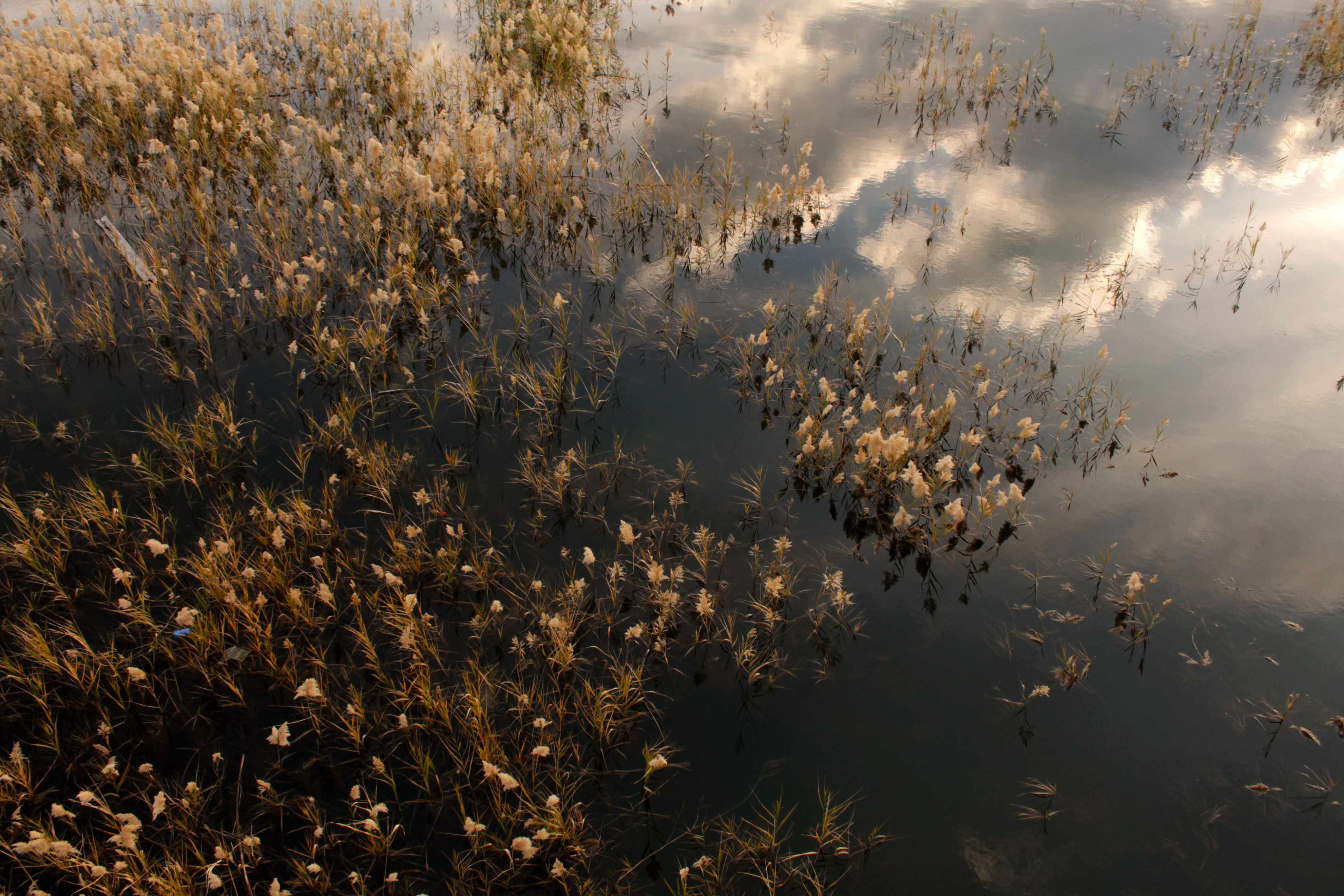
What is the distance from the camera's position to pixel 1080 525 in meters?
4.50

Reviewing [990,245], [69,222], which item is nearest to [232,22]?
[69,222]

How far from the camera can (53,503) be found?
4125 mm

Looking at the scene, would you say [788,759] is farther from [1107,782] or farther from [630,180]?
[630,180]

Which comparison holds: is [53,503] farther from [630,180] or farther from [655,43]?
[655,43]

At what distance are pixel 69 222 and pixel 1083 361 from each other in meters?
9.27

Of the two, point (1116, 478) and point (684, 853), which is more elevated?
point (1116, 478)

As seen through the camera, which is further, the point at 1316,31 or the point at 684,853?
the point at 1316,31

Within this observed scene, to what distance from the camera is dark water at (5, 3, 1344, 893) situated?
315cm

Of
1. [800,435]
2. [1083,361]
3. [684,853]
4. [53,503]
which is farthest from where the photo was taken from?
[1083,361]

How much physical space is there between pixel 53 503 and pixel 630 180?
581 centimetres

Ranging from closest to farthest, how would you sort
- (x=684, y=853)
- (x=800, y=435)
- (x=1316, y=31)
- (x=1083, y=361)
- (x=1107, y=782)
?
1. (x=684, y=853)
2. (x=1107, y=782)
3. (x=800, y=435)
4. (x=1083, y=361)
5. (x=1316, y=31)

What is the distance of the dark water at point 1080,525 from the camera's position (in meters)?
3.15

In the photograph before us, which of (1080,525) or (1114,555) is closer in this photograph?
(1114,555)

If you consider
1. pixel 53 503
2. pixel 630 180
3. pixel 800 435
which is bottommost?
pixel 53 503
